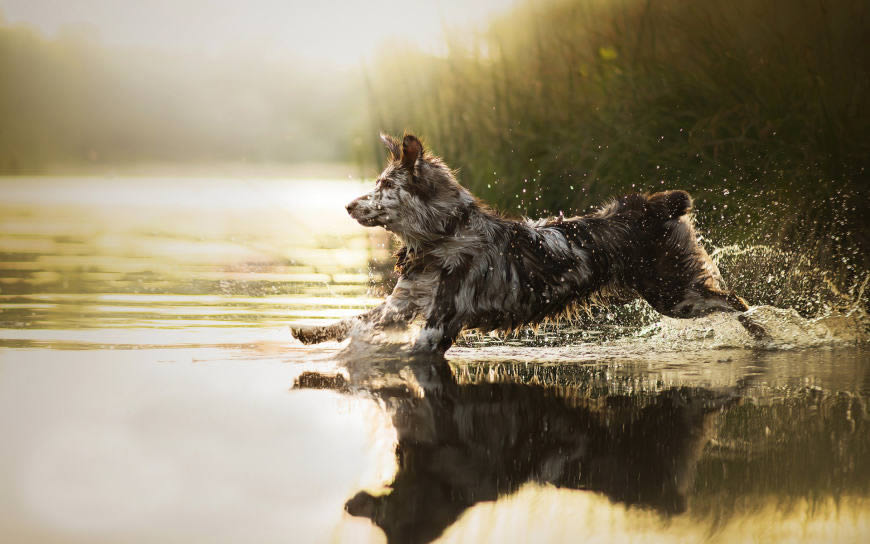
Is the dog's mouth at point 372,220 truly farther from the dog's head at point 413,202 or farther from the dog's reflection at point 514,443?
the dog's reflection at point 514,443

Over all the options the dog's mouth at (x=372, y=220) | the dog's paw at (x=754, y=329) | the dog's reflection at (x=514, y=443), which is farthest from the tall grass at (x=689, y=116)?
the dog's reflection at (x=514, y=443)

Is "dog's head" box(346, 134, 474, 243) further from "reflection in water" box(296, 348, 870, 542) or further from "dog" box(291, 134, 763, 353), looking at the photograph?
"reflection in water" box(296, 348, 870, 542)

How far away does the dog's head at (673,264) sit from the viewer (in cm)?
617

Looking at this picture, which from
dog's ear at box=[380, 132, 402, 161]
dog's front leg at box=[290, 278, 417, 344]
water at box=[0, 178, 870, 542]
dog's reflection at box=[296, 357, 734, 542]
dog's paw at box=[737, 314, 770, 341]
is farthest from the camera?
dog's paw at box=[737, 314, 770, 341]

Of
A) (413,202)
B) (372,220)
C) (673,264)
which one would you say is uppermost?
(413,202)

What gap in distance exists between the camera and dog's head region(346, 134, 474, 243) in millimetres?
5926

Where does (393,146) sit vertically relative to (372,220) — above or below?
above

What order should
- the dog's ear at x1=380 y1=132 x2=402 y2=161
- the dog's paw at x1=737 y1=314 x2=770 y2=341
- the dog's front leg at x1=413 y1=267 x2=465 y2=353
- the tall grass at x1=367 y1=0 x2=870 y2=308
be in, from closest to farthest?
the dog's front leg at x1=413 y1=267 x2=465 y2=353 < the dog's ear at x1=380 y1=132 x2=402 y2=161 < the dog's paw at x1=737 y1=314 x2=770 y2=341 < the tall grass at x1=367 y1=0 x2=870 y2=308

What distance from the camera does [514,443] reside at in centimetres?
385

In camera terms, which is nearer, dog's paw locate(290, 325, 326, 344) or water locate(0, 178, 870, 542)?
water locate(0, 178, 870, 542)

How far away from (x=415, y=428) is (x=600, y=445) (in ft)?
2.63

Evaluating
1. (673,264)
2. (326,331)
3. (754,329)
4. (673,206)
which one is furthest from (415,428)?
(754,329)

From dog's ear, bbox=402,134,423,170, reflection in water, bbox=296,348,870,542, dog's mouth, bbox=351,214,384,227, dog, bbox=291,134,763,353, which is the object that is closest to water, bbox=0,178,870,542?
reflection in water, bbox=296,348,870,542

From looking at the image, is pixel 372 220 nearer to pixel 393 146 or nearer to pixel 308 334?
pixel 393 146
